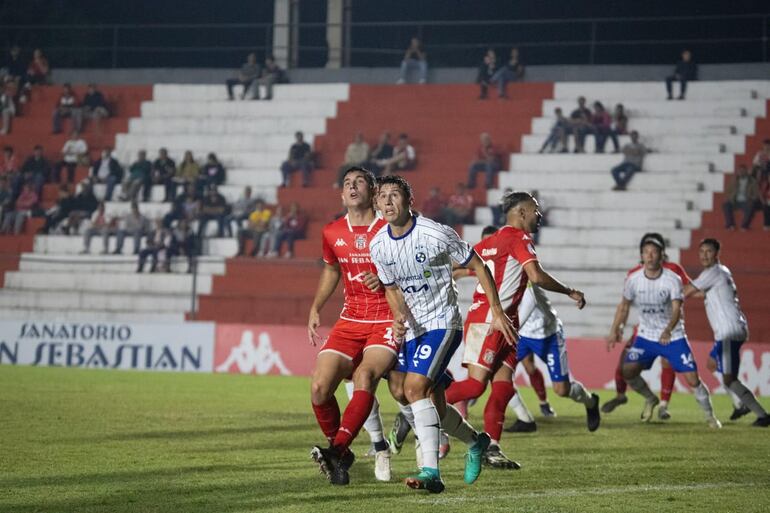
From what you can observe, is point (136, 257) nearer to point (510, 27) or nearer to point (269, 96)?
point (269, 96)

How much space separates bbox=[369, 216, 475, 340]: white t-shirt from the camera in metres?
7.96

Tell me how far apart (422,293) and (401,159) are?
20.4m

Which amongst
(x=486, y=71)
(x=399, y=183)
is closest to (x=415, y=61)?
(x=486, y=71)

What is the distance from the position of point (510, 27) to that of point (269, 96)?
21.9ft

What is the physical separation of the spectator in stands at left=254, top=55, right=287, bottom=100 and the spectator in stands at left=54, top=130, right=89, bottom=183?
4597mm

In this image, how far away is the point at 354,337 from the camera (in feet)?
27.9

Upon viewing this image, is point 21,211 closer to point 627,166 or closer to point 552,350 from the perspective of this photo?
point 627,166

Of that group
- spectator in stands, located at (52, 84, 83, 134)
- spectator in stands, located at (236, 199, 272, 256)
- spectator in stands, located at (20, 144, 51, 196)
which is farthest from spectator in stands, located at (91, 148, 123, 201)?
spectator in stands, located at (236, 199, 272, 256)

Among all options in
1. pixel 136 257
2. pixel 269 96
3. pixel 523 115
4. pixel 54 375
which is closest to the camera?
pixel 54 375

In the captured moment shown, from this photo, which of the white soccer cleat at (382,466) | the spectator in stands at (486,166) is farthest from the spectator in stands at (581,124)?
the white soccer cleat at (382,466)

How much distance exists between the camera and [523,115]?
1171 inches

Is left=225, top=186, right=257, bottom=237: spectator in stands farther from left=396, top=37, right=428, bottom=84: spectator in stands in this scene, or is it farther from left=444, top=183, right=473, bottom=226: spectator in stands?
left=396, top=37, right=428, bottom=84: spectator in stands

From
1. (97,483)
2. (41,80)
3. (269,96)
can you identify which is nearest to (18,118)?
(41,80)

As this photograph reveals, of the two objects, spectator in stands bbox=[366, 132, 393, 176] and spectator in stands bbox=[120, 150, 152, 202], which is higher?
spectator in stands bbox=[366, 132, 393, 176]
